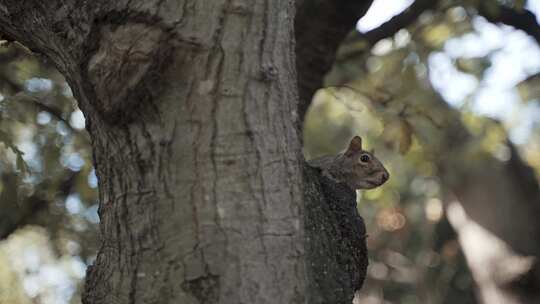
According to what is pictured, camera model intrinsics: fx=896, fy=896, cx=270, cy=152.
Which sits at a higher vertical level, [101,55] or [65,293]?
[101,55]

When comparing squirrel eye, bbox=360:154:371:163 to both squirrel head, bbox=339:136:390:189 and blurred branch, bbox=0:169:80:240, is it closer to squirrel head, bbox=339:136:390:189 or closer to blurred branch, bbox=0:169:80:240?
squirrel head, bbox=339:136:390:189

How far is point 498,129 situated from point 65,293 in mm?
2988

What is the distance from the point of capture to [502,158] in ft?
27.8

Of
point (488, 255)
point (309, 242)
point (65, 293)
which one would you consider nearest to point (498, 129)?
point (488, 255)

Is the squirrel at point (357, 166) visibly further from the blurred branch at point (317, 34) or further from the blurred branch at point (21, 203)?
the blurred branch at point (21, 203)

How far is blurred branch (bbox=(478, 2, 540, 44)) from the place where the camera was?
4062mm

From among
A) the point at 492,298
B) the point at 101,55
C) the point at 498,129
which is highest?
the point at 498,129

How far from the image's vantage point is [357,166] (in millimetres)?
3746

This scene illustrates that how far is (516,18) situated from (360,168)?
1.13 metres

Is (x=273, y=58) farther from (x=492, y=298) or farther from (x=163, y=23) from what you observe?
(x=492, y=298)

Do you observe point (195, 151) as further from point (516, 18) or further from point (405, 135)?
point (516, 18)

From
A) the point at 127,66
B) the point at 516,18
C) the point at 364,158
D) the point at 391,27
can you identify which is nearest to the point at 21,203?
the point at 364,158

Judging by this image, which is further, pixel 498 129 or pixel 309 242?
pixel 498 129

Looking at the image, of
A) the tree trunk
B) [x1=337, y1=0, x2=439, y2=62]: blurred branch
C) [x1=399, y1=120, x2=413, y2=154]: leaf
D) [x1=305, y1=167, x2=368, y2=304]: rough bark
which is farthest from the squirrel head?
the tree trunk
